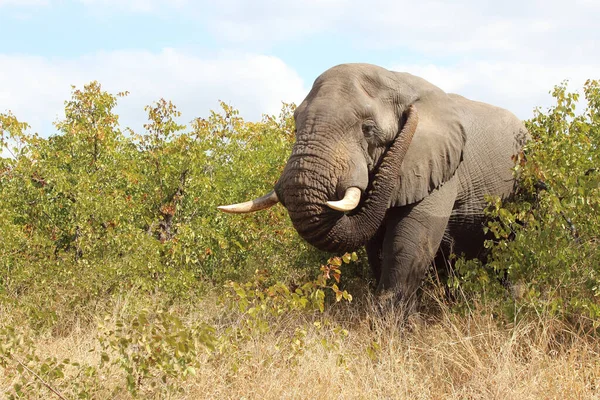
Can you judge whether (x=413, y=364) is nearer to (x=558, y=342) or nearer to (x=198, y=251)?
(x=558, y=342)

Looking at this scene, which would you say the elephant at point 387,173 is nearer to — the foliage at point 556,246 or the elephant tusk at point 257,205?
the elephant tusk at point 257,205

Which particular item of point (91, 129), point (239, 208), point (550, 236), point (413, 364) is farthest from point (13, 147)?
point (550, 236)

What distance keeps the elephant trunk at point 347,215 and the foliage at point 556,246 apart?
2.95ft

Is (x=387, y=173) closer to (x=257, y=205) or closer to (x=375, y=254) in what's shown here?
(x=257, y=205)

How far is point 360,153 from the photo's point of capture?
6.65 m

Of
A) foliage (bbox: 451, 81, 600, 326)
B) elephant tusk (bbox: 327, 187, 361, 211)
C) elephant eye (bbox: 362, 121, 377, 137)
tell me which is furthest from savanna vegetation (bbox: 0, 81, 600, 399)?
elephant eye (bbox: 362, 121, 377, 137)

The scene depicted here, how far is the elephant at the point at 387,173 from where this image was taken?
6.39m

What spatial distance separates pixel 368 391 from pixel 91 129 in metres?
5.26

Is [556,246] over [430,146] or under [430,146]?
under

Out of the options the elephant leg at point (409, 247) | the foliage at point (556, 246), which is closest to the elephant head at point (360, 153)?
the elephant leg at point (409, 247)

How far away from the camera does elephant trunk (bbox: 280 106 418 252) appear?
20.7ft

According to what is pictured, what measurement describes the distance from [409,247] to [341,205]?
1.15 meters

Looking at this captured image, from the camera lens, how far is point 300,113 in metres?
6.79

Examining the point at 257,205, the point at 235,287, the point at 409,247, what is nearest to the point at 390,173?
the point at 409,247
